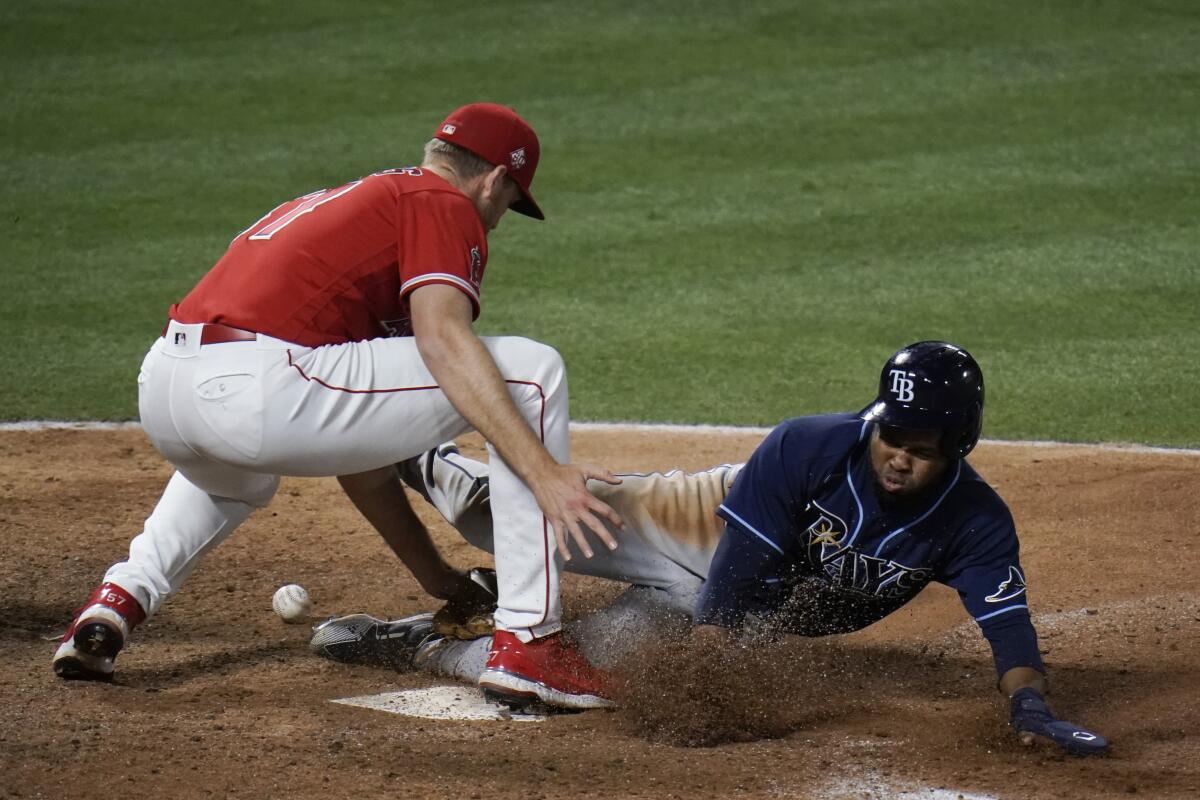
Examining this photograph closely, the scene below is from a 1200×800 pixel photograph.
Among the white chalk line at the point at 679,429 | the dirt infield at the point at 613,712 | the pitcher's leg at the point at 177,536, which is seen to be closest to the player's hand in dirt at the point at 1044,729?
the dirt infield at the point at 613,712

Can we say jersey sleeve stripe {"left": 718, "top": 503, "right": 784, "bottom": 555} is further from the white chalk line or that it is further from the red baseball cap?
the white chalk line

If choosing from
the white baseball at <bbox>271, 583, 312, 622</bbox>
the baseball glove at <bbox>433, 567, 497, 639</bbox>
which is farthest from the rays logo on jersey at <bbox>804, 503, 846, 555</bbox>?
the white baseball at <bbox>271, 583, 312, 622</bbox>

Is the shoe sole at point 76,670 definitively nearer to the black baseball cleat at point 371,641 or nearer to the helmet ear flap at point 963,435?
the black baseball cleat at point 371,641

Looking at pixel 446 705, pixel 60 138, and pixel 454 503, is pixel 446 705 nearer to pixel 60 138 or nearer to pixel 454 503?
pixel 454 503

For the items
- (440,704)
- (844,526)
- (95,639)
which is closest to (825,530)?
(844,526)

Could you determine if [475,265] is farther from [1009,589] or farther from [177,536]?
[1009,589]

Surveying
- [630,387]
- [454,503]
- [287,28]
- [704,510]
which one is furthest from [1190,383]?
[287,28]
